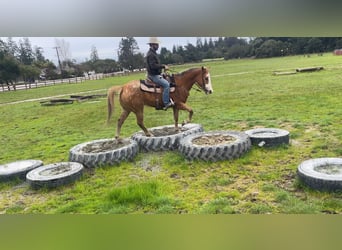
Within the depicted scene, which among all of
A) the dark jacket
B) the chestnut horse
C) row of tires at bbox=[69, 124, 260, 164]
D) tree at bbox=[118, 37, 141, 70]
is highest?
tree at bbox=[118, 37, 141, 70]

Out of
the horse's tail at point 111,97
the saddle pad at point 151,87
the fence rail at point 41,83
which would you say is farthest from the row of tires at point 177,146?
the fence rail at point 41,83

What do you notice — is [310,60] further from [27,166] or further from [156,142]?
[27,166]

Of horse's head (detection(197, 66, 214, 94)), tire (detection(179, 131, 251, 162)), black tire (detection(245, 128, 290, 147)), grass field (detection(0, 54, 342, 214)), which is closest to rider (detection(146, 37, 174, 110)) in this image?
grass field (detection(0, 54, 342, 214))

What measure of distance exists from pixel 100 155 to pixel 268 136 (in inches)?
43.2

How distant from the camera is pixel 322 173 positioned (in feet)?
5.57

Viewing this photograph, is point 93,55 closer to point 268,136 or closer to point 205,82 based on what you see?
point 205,82

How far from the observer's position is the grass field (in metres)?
1.71

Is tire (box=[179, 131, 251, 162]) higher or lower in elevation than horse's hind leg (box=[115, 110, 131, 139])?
lower

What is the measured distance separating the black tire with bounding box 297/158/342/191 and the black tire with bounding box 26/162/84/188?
52.4 inches

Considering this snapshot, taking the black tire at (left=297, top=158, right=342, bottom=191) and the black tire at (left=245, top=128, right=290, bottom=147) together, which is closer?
the black tire at (left=297, top=158, right=342, bottom=191)

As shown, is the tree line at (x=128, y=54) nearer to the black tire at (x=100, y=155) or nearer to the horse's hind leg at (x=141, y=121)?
the horse's hind leg at (x=141, y=121)

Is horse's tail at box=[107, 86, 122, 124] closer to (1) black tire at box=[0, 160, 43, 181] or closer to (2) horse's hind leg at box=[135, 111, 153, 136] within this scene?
(2) horse's hind leg at box=[135, 111, 153, 136]
